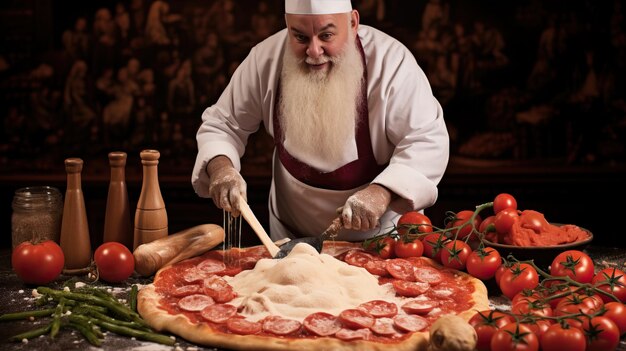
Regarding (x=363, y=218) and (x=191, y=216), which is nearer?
(x=363, y=218)

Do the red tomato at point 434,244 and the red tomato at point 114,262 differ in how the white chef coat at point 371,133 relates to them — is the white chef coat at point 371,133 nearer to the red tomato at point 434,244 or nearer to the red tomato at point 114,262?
the red tomato at point 434,244

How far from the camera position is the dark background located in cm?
777

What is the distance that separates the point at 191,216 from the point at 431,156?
11.7 ft

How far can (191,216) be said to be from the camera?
7625mm

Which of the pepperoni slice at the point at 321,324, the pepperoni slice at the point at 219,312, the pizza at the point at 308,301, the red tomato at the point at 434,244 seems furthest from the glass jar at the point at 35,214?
the red tomato at the point at 434,244

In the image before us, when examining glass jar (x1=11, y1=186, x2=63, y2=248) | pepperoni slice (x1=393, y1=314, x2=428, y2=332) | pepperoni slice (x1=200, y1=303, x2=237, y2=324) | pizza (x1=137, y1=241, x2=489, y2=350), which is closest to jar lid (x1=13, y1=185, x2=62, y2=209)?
glass jar (x1=11, y1=186, x2=63, y2=248)

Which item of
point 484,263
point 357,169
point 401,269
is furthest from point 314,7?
point 484,263

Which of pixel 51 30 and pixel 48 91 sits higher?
pixel 51 30

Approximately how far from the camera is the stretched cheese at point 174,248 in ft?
12.8

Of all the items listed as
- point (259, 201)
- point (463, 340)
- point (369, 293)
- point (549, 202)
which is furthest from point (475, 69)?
point (463, 340)

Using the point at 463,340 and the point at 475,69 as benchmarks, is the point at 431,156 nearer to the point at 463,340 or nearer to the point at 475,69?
the point at 463,340

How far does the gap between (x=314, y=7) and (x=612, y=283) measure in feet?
5.93

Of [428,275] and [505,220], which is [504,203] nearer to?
[505,220]

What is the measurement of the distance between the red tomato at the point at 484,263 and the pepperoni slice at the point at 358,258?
0.43 m
